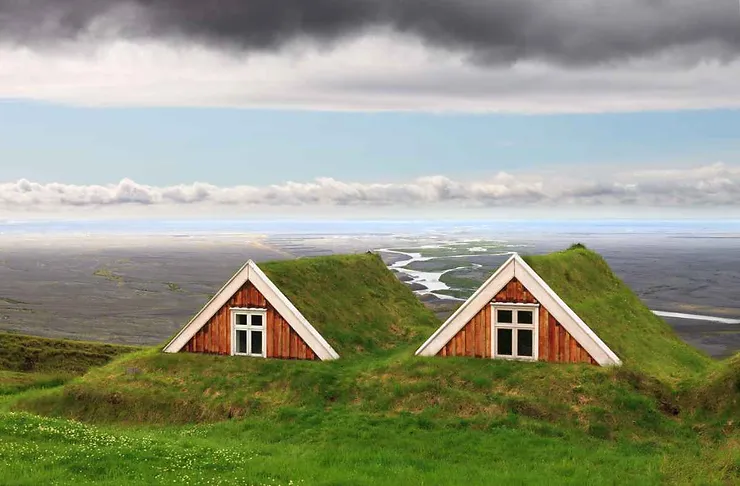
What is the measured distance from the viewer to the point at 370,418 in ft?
76.8

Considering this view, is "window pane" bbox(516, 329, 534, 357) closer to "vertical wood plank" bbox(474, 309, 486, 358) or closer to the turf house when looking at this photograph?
"vertical wood plank" bbox(474, 309, 486, 358)

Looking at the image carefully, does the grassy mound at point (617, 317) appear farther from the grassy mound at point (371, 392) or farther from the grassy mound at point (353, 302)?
the grassy mound at point (353, 302)

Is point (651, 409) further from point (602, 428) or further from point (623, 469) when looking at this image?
point (623, 469)

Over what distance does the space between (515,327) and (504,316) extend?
0.61 m

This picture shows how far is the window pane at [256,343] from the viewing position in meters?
29.5

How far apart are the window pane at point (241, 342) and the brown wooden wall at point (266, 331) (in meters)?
0.36

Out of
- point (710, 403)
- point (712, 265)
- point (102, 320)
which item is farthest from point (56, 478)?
point (712, 265)

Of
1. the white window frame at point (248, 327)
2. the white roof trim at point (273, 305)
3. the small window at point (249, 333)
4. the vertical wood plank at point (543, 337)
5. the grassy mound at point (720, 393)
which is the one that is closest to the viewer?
the grassy mound at point (720, 393)

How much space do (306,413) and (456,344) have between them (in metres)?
6.74

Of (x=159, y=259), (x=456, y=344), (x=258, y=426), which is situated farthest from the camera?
(x=159, y=259)

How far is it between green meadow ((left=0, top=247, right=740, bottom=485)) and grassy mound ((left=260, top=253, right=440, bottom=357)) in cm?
16

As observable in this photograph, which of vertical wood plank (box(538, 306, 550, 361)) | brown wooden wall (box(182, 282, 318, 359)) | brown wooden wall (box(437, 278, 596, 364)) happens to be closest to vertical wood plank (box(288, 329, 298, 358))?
brown wooden wall (box(182, 282, 318, 359))

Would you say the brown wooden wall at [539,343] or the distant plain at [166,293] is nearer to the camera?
the brown wooden wall at [539,343]

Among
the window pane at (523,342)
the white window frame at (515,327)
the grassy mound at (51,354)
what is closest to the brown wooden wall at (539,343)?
the white window frame at (515,327)
